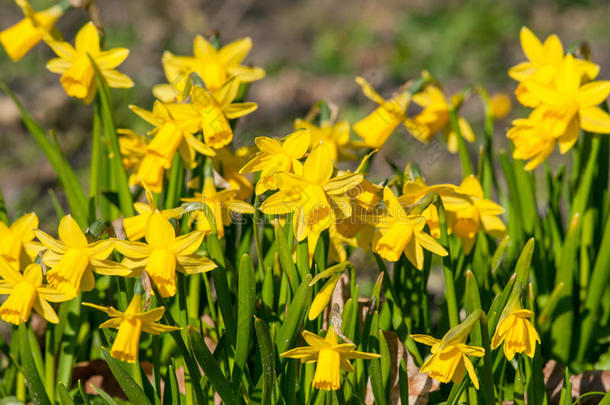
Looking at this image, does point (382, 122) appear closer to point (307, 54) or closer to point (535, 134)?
point (535, 134)


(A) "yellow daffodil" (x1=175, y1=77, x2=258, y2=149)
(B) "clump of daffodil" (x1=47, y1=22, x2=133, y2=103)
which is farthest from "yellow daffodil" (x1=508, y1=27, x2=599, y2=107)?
(B) "clump of daffodil" (x1=47, y1=22, x2=133, y2=103)

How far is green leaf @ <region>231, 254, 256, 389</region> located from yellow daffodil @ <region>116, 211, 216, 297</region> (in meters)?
0.08

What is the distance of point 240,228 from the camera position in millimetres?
2006

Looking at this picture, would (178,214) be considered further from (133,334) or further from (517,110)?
(517,110)

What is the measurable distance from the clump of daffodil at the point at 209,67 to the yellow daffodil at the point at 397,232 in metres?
0.72

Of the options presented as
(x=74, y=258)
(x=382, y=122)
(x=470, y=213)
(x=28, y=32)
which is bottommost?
(x=470, y=213)

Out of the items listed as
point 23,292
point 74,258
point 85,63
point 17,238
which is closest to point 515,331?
point 74,258

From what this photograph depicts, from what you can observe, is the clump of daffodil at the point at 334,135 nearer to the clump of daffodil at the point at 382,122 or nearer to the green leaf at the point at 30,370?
the clump of daffodil at the point at 382,122

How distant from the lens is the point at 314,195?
135 centimetres

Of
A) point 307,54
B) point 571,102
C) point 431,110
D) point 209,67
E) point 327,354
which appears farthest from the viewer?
point 307,54

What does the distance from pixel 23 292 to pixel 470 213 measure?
112cm

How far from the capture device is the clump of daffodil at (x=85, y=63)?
1.80 m

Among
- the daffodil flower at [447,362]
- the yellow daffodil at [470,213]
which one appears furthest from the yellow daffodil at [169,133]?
the daffodil flower at [447,362]

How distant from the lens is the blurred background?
16.4 ft
